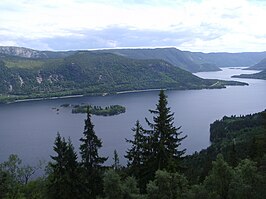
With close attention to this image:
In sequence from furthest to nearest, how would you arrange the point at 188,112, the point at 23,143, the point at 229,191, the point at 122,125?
1. the point at 188,112
2. the point at 122,125
3. the point at 23,143
4. the point at 229,191

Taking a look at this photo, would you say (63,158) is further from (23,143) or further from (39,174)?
(23,143)

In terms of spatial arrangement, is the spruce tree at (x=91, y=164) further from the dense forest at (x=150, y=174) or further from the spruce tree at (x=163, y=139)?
the spruce tree at (x=163, y=139)

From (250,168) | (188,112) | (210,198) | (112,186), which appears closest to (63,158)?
(112,186)

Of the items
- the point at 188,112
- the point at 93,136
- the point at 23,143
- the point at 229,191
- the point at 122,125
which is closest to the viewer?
the point at 229,191

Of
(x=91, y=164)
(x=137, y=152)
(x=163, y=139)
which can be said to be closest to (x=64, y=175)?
(x=91, y=164)

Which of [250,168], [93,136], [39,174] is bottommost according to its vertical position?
[39,174]

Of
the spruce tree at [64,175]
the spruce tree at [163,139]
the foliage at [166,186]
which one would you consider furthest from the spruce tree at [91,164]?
the foliage at [166,186]
